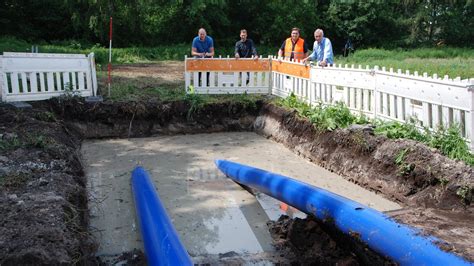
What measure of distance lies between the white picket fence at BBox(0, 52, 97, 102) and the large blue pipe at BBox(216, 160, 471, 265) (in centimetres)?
604

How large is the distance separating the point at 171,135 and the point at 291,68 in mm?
3024

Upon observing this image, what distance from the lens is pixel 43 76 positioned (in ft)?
31.8

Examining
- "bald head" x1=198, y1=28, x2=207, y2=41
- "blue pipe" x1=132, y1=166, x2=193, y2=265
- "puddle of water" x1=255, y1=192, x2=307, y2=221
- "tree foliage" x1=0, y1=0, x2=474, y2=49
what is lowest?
"puddle of water" x1=255, y1=192, x2=307, y2=221

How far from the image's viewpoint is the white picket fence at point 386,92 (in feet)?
19.6

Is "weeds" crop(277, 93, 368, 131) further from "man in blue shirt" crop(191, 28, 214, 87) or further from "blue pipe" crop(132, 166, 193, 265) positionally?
"blue pipe" crop(132, 166, 193, 265)

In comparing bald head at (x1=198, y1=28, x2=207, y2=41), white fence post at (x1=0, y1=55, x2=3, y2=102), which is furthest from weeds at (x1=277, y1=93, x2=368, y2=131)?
white fence post at (x1=0, y1=55, x2=3, y2=102)

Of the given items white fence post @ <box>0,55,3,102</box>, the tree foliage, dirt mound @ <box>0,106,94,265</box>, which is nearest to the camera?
dirt mound @ <box>0,106,94,265</box>

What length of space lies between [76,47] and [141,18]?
5340 mm

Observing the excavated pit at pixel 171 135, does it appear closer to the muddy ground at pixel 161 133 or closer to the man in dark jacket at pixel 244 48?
the muddy ground at pixel 161 133

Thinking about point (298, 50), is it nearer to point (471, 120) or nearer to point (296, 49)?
point (296, 49)

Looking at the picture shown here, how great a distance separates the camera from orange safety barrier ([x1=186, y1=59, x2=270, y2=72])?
1112 cm

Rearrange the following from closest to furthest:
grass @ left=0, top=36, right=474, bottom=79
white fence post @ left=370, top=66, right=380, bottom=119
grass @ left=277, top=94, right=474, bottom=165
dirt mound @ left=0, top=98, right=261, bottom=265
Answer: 1. dirt mound @ left=0, top=98, right=261, bottom=265
2. grass @ left=277, top=94, right=474, bottom=165
3. white fence post @ left=370, top=66, right=380, bottom=119
4. grass @ left=0, top=36, right=474, bottom=79

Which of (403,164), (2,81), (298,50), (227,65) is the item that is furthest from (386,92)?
(2,81)

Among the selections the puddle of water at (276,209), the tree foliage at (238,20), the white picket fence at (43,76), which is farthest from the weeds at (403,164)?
the tree foliage at (238,20)
